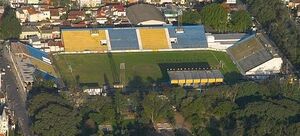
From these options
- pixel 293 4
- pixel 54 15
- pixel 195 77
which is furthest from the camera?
pixel 293 4

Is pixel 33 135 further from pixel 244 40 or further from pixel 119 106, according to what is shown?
pixel 244 40

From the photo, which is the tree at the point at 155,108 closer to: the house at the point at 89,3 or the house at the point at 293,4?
the house at the point at 89,3

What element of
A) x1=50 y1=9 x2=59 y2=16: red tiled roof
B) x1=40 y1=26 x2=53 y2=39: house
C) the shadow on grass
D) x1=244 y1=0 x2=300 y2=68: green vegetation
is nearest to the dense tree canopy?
the shadow on grass

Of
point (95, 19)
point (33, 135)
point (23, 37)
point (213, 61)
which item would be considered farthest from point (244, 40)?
point (33, 135)

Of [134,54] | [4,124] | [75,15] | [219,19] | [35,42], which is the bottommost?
[4,124]

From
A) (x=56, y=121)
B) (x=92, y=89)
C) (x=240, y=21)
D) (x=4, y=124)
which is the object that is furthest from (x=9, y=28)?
(x=240, y=21)

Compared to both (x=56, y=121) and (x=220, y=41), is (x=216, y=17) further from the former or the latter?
(x=56, y=121)

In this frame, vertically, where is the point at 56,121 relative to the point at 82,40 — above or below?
below
